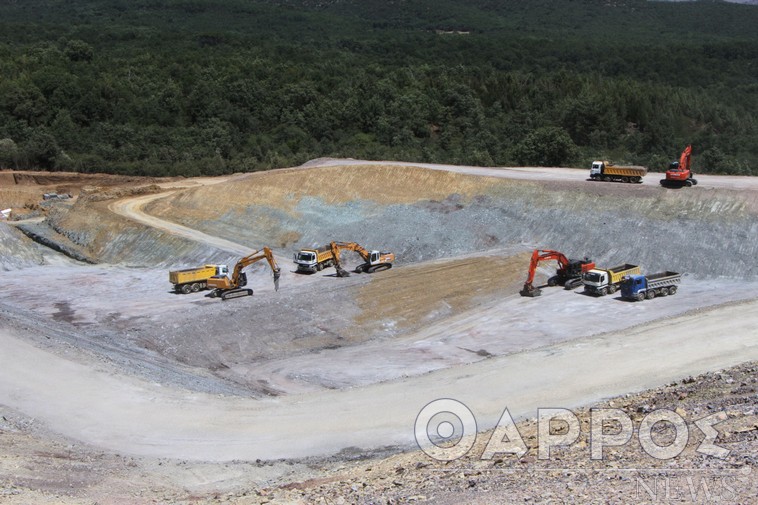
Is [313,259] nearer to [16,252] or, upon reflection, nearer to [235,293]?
[235,293]

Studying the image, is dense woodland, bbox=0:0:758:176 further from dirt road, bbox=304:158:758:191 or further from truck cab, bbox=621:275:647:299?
truck cab, bbox=621:275:647:299

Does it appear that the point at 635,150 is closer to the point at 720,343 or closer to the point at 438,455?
the point at 720,343

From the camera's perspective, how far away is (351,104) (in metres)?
79.4

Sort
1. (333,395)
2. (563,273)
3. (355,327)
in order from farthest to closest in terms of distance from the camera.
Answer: (563,273) → (355,327) → (333,395)

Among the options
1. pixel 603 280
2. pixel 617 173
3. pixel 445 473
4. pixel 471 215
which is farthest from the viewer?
pixel 617 173

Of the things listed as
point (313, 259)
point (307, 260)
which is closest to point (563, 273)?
point (313, 259)

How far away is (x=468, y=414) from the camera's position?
2297 cm

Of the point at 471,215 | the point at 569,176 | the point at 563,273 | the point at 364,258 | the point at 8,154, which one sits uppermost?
the point at 569,176

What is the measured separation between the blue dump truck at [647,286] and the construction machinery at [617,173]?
1083cm

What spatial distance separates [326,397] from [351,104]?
57.4m

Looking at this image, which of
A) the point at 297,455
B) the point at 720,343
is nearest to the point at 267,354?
the point at 297,455

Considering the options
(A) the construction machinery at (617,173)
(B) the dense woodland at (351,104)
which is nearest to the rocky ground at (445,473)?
(A) the construction machinery at (617,173)

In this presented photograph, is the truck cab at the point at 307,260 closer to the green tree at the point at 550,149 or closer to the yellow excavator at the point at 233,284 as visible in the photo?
the yellow excavator at the point at 233,284

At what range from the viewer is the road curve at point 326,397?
2202 cm
